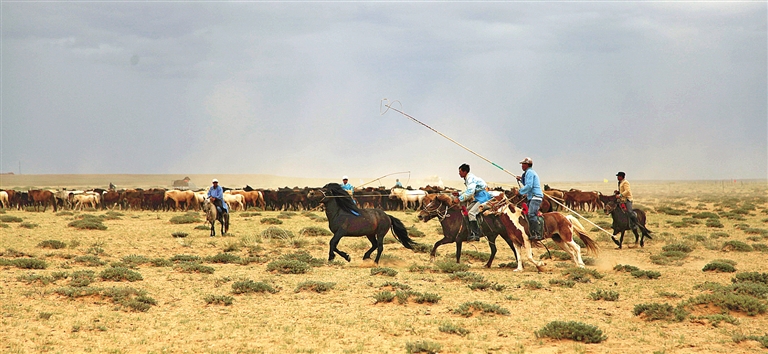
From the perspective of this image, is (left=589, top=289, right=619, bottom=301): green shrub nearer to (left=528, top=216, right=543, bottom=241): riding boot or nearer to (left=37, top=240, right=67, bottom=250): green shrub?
(left=528, top=216, right=543, bottom=241): riding boot

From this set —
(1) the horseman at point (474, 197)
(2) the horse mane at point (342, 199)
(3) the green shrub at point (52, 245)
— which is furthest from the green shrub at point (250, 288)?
(3) the green shrub at point (52, 245)

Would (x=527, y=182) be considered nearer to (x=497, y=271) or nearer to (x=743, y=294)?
(x=497, y=271)

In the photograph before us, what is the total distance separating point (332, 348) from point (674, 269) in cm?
996

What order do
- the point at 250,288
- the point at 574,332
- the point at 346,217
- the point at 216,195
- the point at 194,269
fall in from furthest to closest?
the point at 216,195
the point at 346,217
the point at 194,269
the point at 250,288
the point at 574,332

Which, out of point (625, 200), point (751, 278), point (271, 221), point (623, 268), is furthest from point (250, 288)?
point (271, 221)

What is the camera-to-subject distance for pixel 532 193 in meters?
13.5

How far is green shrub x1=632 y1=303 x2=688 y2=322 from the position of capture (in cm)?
948

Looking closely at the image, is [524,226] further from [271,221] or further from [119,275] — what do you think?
[271,221]

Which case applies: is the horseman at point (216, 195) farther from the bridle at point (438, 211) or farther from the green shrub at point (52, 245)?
the bridle at point (438, 211)

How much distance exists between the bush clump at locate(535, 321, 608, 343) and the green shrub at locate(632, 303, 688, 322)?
142 cm

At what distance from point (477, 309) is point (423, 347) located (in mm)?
2278

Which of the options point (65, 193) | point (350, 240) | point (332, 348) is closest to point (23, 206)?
point (65, 193)

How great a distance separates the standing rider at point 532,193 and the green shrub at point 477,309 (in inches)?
151

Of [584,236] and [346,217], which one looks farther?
[346,217]
